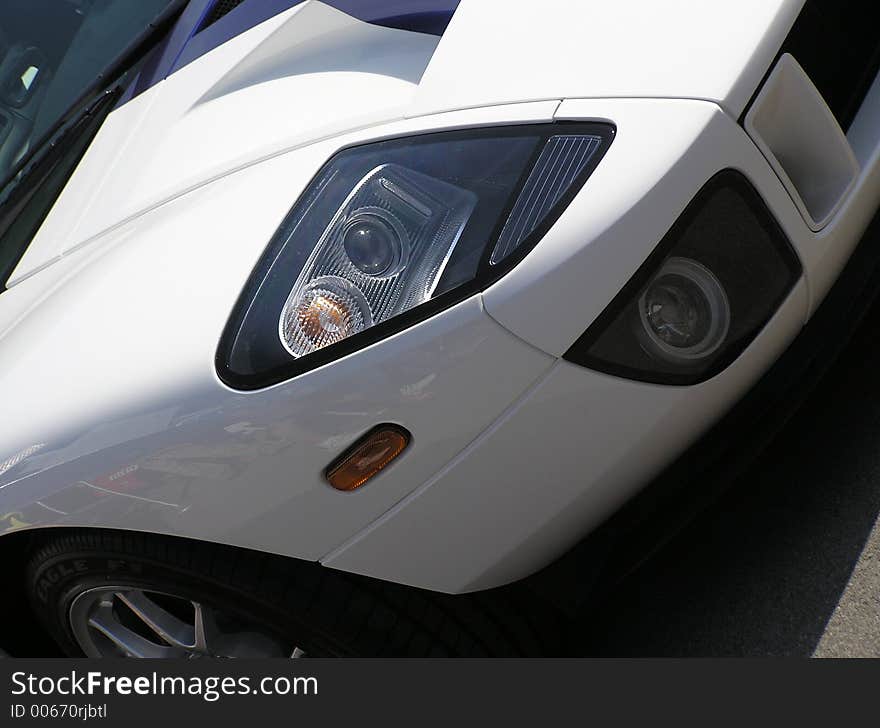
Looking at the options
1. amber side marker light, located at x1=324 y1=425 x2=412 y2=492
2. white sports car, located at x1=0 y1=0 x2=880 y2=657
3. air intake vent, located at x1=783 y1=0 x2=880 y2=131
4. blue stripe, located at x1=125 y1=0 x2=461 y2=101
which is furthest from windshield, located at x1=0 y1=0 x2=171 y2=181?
air intake vent, located at x1=783 y1=0 x2=880 y2=131

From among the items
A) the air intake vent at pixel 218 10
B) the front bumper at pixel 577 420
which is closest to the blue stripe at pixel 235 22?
the air intake vent at pixel 218 10

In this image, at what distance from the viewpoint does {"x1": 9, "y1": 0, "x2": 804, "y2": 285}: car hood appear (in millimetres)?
1773

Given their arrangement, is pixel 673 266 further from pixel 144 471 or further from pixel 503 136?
pixel 144 471

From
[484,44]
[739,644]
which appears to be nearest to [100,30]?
[484,44]

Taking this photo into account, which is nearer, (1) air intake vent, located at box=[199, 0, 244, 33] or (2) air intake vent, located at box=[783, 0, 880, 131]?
(2) air intake vent, located at box=[783, 0, 880, 131]

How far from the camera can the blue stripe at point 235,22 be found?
7.52 feet

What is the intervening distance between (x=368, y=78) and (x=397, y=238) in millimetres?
533

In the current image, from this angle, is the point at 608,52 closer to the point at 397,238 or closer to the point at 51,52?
the point at 397,238

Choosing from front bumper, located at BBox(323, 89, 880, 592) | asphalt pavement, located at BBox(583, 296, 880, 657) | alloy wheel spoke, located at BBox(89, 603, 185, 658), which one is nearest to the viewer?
front bumper, located at BBox(323, 89, 880, 592)

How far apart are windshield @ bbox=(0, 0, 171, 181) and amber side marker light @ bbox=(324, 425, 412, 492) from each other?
1.28 meters

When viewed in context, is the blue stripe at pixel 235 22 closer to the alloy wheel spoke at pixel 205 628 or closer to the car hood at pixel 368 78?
the car hood at pixel 368 78

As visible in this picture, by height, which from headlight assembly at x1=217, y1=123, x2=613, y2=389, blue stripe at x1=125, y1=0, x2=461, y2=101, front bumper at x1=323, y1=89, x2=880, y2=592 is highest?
blue stripe at x1=125, y1=0, x2=461, y2=101

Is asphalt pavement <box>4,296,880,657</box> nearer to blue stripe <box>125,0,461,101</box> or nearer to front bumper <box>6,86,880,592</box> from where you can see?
front bumper <box>6,86,880,592</box>

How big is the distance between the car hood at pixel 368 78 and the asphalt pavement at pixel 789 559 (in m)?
0.92
